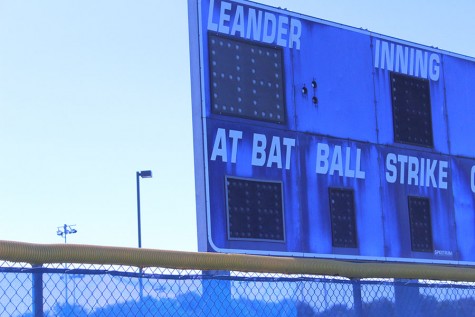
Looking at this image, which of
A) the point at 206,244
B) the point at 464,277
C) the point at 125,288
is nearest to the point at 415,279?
the point at 464,277

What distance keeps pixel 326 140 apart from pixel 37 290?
5661 millimetres

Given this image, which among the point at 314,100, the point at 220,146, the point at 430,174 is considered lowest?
the point at 430,174

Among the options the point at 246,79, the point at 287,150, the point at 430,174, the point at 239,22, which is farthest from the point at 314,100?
the point at 430,174

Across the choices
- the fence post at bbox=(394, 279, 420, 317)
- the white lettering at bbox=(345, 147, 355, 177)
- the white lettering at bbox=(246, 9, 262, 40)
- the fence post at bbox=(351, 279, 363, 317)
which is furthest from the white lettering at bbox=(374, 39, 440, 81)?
the fence post at bbox=(351, 279, 363, 317)

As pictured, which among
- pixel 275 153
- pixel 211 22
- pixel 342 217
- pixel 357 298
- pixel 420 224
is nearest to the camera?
pixel 357 298

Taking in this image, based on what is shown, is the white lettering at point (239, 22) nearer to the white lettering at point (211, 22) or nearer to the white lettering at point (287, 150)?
the white lettering at point (211, 22)

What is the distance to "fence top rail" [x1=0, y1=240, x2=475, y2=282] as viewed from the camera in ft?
11.9

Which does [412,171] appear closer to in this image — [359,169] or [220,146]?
[359,169]

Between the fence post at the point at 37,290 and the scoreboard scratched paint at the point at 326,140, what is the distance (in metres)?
4.27

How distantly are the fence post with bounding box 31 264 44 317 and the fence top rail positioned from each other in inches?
1.0

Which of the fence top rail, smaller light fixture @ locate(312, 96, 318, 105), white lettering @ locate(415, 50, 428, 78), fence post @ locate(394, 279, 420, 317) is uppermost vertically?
white lettering @ locate(415, 50, 428, 78)

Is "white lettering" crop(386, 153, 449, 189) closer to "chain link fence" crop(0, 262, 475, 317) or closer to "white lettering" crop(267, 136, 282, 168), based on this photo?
"white lettering" crop(267, 136, 282, 168)

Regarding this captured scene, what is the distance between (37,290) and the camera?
11.8 feet

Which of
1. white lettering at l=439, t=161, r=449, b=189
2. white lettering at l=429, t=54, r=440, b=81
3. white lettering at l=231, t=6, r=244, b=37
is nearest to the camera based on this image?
white lettering at l=231, t=6, r=244, b=37
